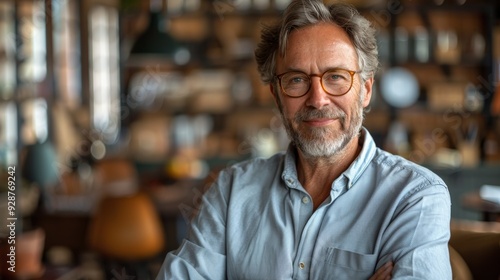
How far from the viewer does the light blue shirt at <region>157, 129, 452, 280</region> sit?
5.91 feet

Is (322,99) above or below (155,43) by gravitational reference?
below

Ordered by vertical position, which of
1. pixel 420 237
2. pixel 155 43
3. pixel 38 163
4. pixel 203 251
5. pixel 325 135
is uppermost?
pixel 155 43

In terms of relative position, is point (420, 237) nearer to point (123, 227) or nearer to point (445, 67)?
point (123, 227)

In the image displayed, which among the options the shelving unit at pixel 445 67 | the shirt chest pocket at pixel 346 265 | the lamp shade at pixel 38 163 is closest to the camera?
the shirt chest pocket at pixel 346 265

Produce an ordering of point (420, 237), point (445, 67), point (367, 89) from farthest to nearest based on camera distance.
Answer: point (445, 67) < point (367, 89) < point (420, 237)

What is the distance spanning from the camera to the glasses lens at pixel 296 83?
6.57ft

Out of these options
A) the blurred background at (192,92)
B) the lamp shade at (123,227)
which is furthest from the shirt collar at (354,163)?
the blurred background at (192,92)

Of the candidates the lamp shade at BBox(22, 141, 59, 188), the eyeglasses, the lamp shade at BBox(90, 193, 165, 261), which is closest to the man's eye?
the eyeglasses

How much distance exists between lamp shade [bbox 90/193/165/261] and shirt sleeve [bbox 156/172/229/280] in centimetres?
219

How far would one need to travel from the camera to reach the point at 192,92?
760 cm

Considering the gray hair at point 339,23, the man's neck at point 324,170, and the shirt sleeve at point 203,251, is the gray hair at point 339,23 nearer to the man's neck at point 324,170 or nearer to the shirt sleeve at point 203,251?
the man's neck at point 324,170

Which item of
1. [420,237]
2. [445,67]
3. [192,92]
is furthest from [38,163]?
[445,67]

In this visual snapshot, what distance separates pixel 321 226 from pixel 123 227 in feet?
8.22

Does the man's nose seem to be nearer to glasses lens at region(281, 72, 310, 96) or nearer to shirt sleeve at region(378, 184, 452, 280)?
glasses lens at region(281, 72, 310, 96)
